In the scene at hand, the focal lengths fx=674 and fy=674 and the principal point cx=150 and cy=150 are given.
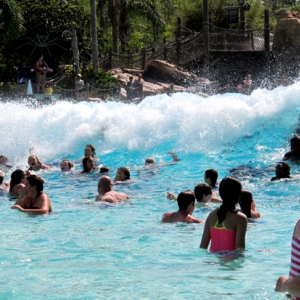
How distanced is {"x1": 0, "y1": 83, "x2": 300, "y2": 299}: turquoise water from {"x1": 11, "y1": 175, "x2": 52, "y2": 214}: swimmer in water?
15 cm

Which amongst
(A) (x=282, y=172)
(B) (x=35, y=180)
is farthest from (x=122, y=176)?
(B) (x=35, y=180)

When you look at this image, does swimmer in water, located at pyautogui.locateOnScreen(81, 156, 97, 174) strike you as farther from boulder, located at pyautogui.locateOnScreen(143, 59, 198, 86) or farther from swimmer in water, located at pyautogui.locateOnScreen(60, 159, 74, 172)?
boulder, located at pyautogui.locateOnScreen(143, 59, 198, 86)

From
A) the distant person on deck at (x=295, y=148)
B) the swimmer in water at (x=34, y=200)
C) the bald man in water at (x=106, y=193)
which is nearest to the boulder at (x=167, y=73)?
the distant person on deck at (x=295, y=148)

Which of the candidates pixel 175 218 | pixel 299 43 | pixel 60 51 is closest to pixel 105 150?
pixel 175 218

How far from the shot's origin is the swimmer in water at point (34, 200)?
33.3 feet

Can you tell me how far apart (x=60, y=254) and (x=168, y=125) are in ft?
39.5

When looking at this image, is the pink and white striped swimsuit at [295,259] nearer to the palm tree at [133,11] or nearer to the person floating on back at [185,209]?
the person floating on back at [185,209]

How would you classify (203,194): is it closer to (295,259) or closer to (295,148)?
(295,148)

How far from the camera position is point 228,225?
6270 millimetres

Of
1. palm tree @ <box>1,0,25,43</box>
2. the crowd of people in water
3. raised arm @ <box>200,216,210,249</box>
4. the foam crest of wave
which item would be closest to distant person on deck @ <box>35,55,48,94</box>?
the foam crest of wave

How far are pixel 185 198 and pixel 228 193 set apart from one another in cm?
263

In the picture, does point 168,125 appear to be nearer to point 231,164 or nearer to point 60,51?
point 231,164

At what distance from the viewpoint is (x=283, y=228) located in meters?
8.98

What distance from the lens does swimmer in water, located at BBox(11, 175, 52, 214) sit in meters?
10.1
